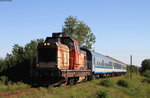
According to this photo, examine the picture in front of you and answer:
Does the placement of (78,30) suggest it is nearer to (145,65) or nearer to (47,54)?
(47,54)

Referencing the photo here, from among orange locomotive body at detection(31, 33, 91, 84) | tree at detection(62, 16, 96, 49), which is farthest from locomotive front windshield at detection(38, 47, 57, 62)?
tree at detection(62, 16, 96, 49)

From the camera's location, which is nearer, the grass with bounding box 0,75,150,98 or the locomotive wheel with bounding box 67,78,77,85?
the grass with bounding box 0,75,150,98

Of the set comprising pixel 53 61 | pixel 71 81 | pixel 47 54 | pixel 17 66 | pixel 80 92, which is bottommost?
pixel 80 92

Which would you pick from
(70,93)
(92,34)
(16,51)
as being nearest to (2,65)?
(16,51)

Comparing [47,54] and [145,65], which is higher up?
[47,54]

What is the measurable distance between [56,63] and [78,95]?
3570 mm

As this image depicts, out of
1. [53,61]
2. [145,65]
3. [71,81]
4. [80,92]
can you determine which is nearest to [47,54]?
[53,61]

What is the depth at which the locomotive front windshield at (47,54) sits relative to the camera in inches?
619

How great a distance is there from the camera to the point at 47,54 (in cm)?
1592

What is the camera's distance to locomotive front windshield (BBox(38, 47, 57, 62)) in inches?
619

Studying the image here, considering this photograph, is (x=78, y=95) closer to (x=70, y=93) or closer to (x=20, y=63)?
(x=70, y=93)

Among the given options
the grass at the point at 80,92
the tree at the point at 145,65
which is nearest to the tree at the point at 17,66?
the grass at the point at 80,92

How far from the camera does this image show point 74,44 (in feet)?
58.5

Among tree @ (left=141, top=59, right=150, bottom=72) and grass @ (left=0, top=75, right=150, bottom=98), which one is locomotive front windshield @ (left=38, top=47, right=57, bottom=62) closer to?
grass @ (left=0, top=75, right=150, bottom=98)
